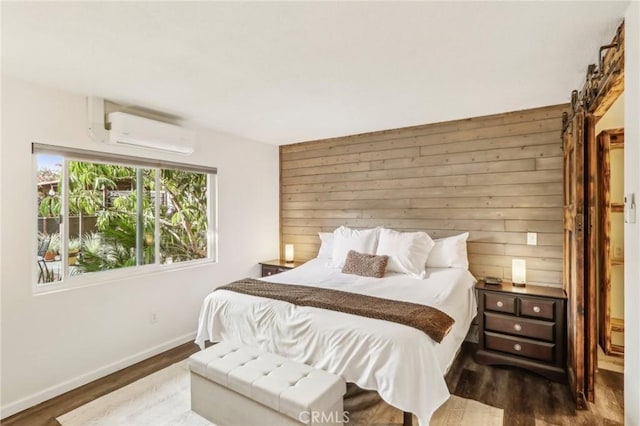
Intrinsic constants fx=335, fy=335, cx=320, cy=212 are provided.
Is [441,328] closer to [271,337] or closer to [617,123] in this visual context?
[271,337]

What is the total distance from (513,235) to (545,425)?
5.52 ft

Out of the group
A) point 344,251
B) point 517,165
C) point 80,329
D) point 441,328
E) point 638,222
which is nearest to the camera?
point 638,222

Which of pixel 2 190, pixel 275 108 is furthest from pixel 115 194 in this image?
pixel 275 108

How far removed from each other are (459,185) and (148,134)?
10.2 feet

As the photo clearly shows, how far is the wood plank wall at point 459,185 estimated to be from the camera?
3.15 m

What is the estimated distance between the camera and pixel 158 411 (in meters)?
2.31

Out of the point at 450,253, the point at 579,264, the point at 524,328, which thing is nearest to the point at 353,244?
the point at 450,253

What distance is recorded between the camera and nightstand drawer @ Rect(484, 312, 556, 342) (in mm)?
2729

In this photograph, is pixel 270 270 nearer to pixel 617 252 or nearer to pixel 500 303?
pixel 500 303

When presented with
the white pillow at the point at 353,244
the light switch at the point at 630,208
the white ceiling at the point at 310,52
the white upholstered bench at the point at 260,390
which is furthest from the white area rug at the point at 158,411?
the white ceiling at the point at 310,52

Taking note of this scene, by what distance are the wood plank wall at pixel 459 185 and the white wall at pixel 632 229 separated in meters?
1.63

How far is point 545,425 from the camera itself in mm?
2119

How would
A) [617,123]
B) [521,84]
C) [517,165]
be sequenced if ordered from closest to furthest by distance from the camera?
[521,84] → [617,123] → [517,165]

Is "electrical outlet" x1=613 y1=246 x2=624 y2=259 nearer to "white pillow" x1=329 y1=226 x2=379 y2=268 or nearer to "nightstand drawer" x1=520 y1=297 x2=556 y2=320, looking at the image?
"nightstand drawer" x1=520 y1=297 x2=556 y2=320
